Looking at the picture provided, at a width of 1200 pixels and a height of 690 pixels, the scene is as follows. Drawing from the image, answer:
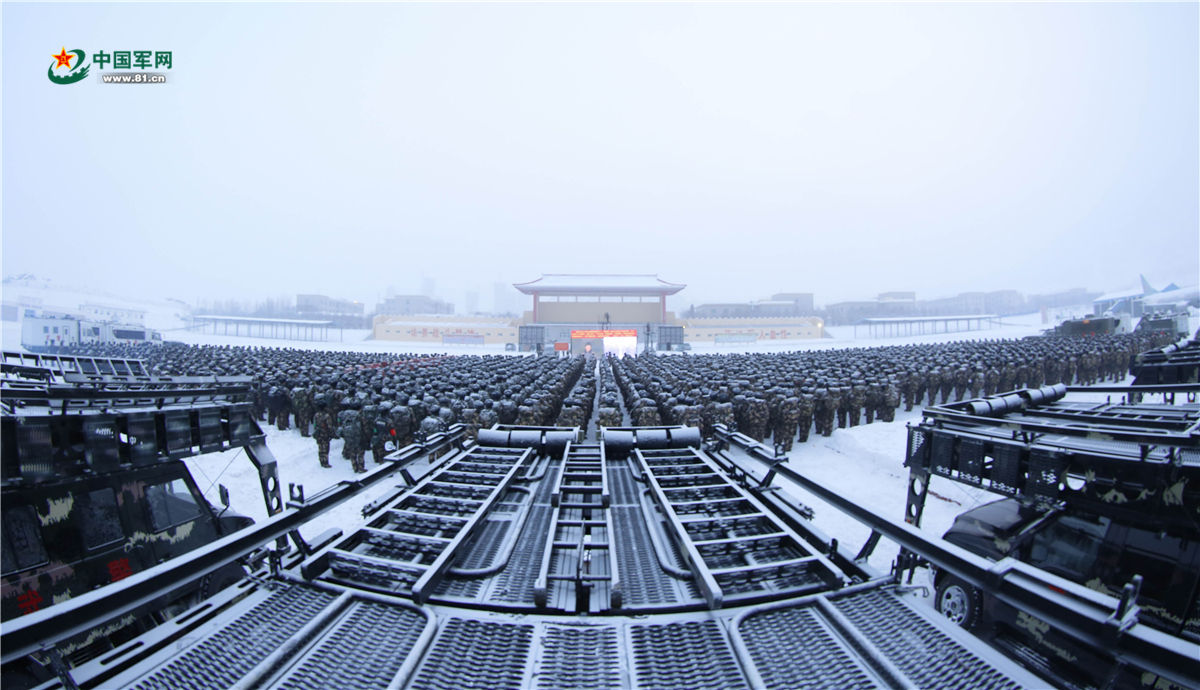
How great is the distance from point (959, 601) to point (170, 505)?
7.89m

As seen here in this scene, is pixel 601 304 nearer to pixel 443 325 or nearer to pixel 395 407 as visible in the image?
pixel 443 325

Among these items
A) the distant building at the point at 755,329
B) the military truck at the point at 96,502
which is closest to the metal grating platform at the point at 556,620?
the military truck at the point at 96,502

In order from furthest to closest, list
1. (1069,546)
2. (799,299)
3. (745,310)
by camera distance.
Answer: (799,299) < (745,310) < (1069,546)

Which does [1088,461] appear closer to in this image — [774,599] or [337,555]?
[774,599]

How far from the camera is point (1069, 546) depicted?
407cm

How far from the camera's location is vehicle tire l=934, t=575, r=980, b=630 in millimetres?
4012

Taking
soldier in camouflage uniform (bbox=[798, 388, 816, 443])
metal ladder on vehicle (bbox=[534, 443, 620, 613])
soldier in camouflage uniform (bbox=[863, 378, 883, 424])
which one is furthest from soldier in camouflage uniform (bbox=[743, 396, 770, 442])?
metal ladder on vehicle (bbox=[534, 443, 620, 613])

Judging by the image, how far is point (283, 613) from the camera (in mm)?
2611

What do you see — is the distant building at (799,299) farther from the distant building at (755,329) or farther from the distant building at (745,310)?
the distant building at (755,329)

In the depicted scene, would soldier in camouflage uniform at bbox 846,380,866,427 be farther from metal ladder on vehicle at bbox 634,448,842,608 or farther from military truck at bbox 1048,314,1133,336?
military truck at bbox 1048,314,1133,336

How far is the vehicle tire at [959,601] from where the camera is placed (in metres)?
4.01

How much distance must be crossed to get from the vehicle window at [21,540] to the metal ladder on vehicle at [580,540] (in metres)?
4.05

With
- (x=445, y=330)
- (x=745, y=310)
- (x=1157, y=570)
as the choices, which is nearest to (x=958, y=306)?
(x=745, y=310)

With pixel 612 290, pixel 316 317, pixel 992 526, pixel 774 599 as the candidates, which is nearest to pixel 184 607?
pixel 774 599
